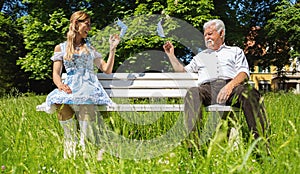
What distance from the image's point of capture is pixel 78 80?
11.2ft

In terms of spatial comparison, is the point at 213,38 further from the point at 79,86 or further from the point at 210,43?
the point at 79,86

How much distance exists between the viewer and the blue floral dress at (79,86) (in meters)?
3.21

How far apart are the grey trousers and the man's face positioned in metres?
0.38

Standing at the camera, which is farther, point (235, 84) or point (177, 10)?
point (177, 10)

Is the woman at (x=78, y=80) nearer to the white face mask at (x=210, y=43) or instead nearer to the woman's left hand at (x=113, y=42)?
the woman's left hand at (x=113, y=42)

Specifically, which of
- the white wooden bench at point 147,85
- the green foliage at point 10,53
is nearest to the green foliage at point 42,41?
the green foliage at point 10,53

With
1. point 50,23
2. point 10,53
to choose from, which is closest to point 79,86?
point 50,23

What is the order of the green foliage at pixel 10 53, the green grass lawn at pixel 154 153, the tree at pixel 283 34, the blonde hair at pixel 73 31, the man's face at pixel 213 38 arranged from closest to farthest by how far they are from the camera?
the green grass lawn at pixel 154 153
the blonde hair at pixel 73 31
the man's face at pixel 213 38
the tree at pixel 283 34
the green foliage at pixel 10 53

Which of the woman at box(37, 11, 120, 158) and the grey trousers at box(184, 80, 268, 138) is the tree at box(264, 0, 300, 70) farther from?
the woman at box(37, 11, 120, 158)

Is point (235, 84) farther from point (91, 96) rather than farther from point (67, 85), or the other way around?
point (67, 85)

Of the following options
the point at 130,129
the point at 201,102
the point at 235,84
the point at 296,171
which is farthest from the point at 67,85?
the point at 296,171

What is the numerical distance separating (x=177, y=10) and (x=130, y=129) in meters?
8.46

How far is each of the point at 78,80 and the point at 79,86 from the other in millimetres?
69

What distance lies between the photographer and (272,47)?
15.6m
